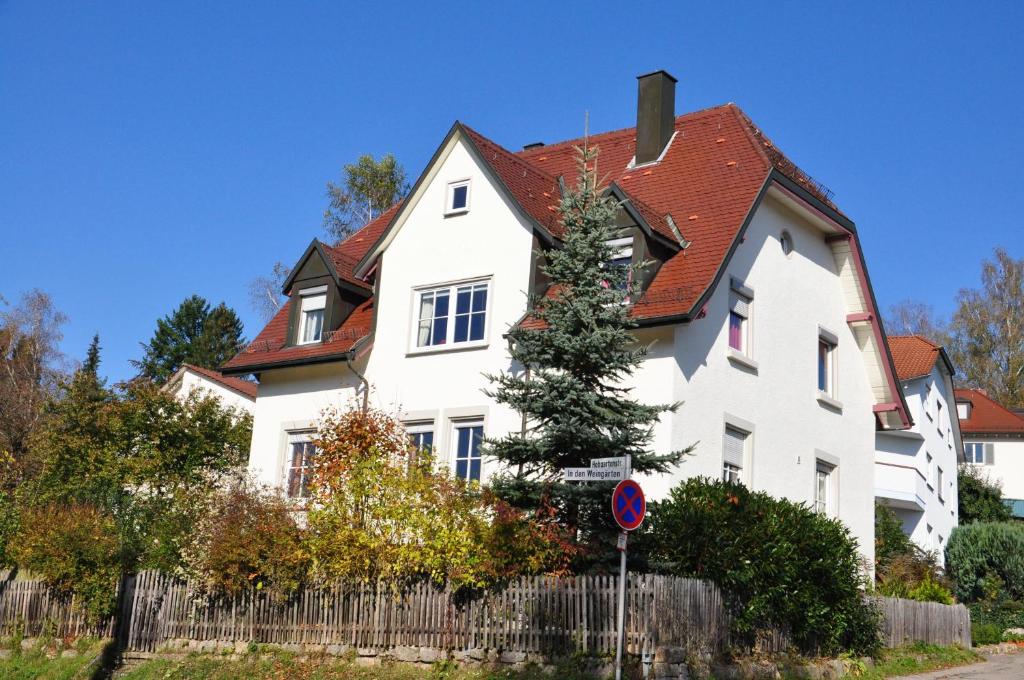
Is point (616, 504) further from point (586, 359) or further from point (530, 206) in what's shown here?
point (530, 206)

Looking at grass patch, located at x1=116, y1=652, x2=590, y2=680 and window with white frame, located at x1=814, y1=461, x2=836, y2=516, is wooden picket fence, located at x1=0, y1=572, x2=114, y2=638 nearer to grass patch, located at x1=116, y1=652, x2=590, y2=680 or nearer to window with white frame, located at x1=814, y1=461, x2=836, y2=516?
grass patch, located at x1=116, y1=652, x2=590, y2=680

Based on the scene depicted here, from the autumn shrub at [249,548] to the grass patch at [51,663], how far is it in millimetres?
2836

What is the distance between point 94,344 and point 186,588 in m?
57.1

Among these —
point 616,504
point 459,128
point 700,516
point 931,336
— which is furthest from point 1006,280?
point 616,504

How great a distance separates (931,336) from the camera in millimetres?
60750

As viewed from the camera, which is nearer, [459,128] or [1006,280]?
[459,128]

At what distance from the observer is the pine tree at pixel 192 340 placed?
6919cm

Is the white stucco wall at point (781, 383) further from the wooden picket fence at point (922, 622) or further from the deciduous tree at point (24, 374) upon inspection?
the deciduous tree at point (24, 374)

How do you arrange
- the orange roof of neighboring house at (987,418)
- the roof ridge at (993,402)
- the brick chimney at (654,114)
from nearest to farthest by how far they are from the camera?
the brick chimney at (654,114) < the orange roof of neighboring house at (987,418) < the roof ridge at (993,402)

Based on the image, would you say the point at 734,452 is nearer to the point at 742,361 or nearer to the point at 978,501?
the point at 742,361

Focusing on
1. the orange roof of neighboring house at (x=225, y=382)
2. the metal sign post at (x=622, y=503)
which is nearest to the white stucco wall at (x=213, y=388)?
the orange roof of neighboring house at (x=225, y=382)

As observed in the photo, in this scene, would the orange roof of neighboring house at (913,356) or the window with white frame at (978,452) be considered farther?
the window with white frame at (978,452)

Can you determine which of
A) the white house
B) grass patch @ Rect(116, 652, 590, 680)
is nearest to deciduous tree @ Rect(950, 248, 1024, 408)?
the white house

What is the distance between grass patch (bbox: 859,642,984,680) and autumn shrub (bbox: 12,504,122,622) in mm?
13676
